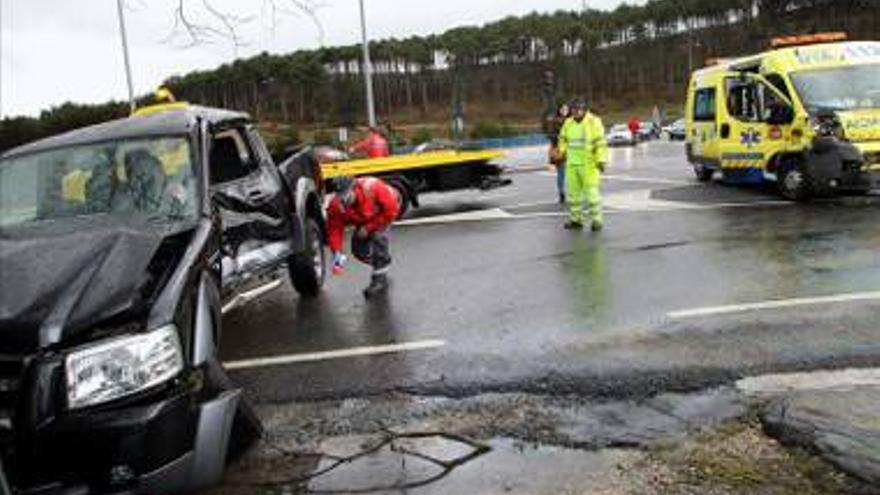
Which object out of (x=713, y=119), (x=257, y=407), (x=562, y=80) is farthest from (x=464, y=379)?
(x=562, y=80)

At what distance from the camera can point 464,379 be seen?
6.41 metres

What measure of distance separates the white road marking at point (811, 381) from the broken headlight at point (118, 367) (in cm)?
318

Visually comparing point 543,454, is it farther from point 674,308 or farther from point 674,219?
point 674,219

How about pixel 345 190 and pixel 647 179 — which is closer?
pixel 345 190

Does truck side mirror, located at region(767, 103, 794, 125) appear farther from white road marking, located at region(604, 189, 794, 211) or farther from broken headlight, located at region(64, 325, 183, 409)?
broken headlight, located at region(64, 325, 183, 409)

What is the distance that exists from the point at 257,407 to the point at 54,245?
1774 millimetres

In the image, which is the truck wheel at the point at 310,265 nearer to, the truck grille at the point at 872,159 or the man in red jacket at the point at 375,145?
the truck grille at the point at 872,159

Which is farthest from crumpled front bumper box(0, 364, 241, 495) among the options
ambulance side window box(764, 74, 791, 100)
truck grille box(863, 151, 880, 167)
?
ambulance side window box(764, 74, 791, 100)

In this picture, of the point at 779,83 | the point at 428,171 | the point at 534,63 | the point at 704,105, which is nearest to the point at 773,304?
the point at 779,83

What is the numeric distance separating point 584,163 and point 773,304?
570 cm

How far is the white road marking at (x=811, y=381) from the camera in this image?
18.9 feet

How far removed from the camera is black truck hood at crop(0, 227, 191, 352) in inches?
156

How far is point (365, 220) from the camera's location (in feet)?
31.4

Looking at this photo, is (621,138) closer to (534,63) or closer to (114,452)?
(114,452)
